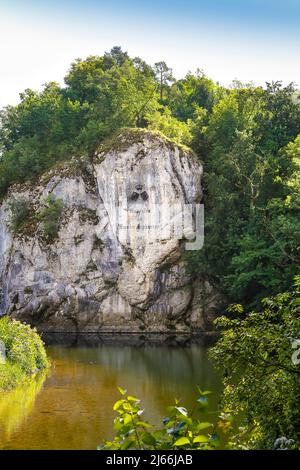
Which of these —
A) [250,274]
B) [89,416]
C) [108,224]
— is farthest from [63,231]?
[89,416]

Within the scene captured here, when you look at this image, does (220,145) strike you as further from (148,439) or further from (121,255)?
(148,439)

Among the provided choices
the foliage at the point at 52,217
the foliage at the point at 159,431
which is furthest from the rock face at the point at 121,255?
the foliage at the point at 159,431

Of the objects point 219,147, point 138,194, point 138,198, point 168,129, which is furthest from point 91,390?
point 168,129

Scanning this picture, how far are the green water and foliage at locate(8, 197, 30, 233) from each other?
Answer: 15921mm

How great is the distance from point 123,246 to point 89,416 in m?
28.6

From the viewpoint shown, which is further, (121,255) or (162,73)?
(162,73)

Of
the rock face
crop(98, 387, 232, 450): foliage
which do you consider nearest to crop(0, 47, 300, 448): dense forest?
the rock face

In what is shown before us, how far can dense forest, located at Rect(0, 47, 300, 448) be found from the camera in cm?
3747

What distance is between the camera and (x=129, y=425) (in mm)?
4613

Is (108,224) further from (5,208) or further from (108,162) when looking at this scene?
(5,208)

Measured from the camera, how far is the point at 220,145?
4572 centimetres

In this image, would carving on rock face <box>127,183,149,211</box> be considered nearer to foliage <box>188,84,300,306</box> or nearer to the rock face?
the rock face

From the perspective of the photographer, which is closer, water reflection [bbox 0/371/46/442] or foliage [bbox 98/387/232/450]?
foliage [bbox 98/387/232/450]

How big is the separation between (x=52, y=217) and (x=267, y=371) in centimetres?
3838
